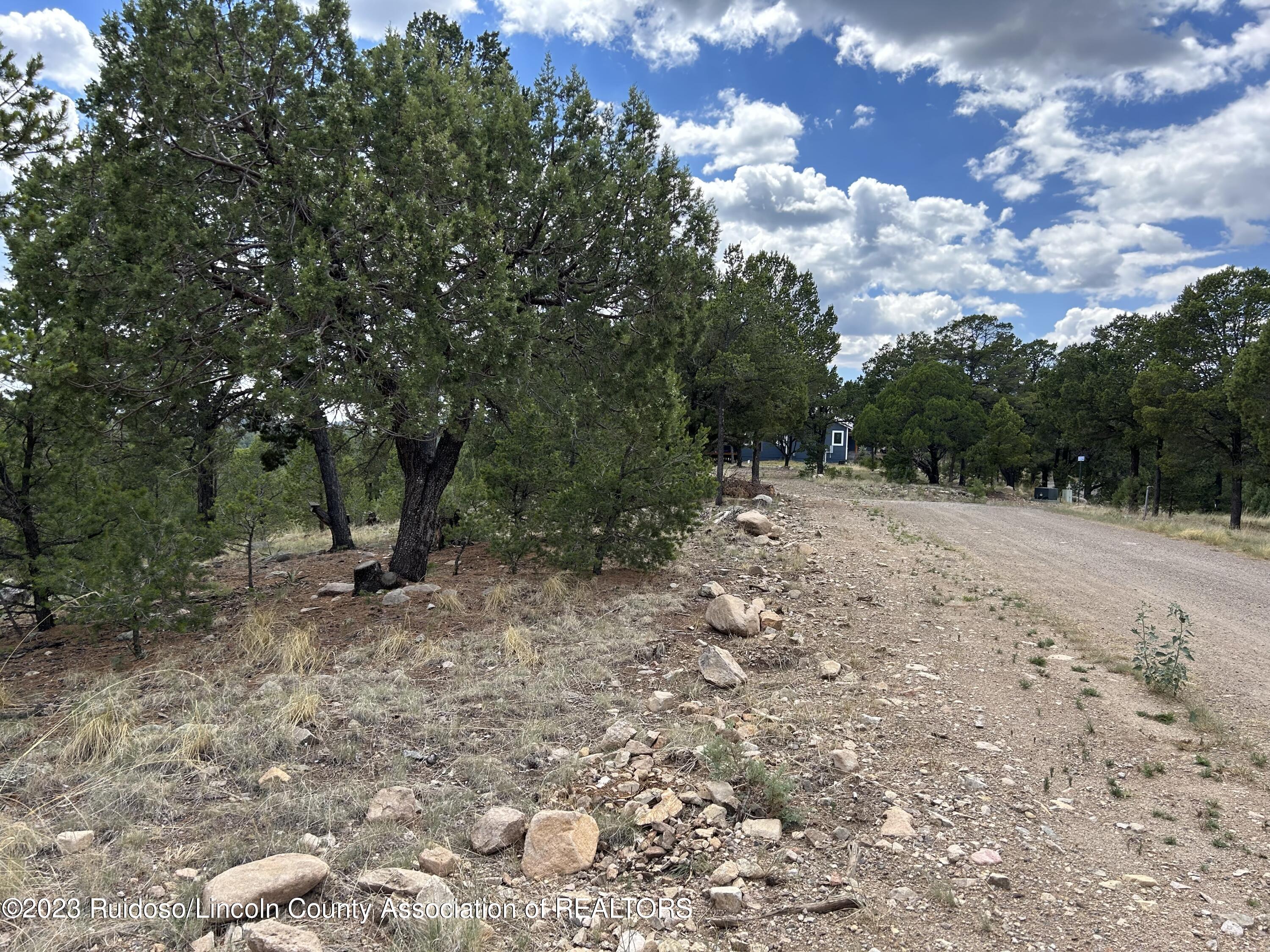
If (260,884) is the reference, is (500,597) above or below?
above

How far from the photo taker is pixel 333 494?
1358cm

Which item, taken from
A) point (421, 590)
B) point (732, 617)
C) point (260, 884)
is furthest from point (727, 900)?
point (421, 590)

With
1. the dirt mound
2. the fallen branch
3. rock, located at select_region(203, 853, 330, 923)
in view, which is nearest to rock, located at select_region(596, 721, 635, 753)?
the fallen branch

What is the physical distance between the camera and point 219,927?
278 centimetres

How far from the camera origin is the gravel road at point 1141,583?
616cm

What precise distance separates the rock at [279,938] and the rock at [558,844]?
1009 mm

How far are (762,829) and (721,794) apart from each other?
0.31m

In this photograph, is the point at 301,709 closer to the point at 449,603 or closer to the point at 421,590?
the point at 449,603

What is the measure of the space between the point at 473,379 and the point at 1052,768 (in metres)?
6.03

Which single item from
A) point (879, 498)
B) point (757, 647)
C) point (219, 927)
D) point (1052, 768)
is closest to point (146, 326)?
point (219, 927)

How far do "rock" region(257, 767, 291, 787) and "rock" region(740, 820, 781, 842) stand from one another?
9.13 feet

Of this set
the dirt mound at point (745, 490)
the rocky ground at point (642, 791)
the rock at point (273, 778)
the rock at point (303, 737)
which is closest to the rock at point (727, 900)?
the rocky ground at point (642, 791)

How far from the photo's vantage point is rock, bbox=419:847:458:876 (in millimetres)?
3189

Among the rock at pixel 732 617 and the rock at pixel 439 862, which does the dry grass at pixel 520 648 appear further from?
the rock at pixel 439 862
